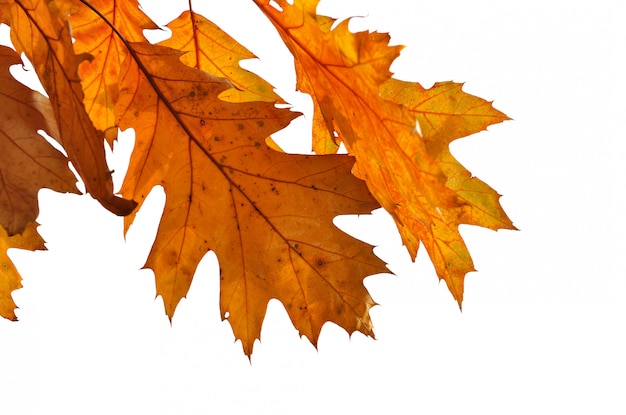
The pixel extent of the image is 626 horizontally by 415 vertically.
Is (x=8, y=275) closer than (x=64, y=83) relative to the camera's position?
No

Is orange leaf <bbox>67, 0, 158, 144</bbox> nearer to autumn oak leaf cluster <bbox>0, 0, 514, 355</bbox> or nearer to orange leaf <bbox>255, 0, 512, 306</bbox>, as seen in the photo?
autumn oak leaf cluster <bbox>0, 0, 514, 355</bbox>

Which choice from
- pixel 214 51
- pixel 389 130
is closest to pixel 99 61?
pixel 214 51

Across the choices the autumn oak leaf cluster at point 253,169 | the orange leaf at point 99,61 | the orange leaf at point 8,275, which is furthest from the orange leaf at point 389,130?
the orange leaf at point 8,275

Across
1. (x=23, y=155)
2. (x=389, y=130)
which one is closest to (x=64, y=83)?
(x=23, y=155)

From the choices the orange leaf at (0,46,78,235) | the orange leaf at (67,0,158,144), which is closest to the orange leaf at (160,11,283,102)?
the orange leaf at (67,0,158,144)

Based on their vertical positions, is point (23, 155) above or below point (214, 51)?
below

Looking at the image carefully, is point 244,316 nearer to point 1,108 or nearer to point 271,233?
point 271,233

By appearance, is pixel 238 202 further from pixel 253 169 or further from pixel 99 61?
pixel 99 61
